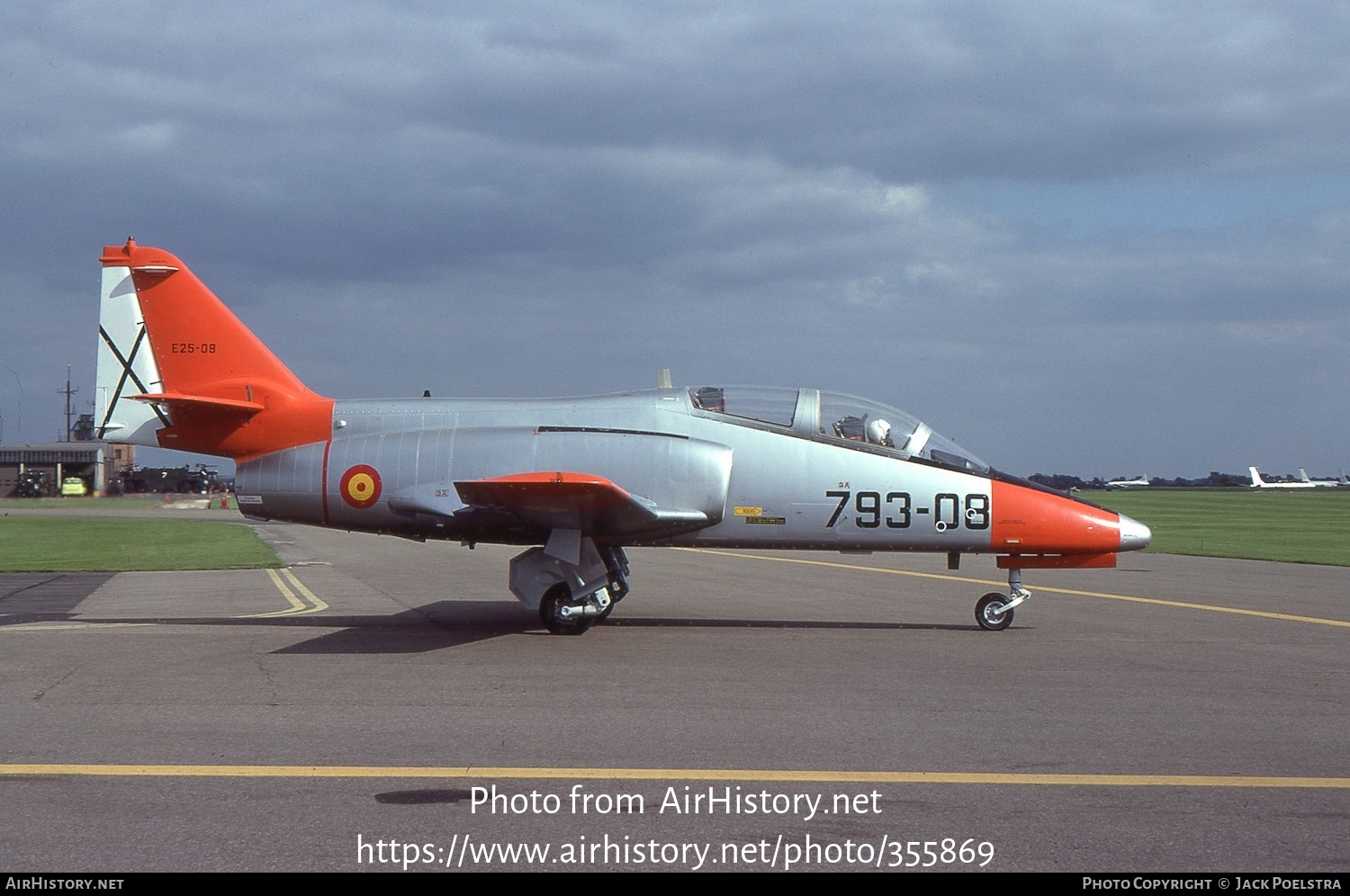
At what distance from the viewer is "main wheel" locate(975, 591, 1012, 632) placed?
45.7ft

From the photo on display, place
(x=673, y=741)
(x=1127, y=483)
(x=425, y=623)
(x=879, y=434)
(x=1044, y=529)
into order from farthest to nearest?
(x=1127, y=483)
(x=425, y=623)
(x=879, y=434)
(x=1044, y=529)
(x=673, y=741)

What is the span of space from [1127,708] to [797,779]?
11.9 ft

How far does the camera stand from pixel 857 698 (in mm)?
9352

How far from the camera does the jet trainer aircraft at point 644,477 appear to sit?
1357 centimetres

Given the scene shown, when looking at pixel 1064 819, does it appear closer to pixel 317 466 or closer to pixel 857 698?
pixel 857 698

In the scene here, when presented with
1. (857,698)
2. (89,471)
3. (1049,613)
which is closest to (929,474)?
(1049,613)

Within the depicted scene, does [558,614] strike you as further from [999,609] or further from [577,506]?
[999,609]

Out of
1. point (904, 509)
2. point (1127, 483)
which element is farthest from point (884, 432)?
point (1127, 483)

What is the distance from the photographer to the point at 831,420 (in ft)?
46.5

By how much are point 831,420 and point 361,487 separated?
18.9ft

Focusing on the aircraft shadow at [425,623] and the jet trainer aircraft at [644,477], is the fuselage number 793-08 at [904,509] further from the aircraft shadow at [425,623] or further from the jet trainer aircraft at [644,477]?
the aircraft shadow at [425,623]

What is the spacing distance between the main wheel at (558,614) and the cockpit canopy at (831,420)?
279 cm

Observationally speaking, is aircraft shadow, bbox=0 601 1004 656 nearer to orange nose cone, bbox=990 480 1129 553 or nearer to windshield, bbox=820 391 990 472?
orange nose cone, bbox=990 480 1129 553

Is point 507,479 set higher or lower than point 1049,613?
higher
